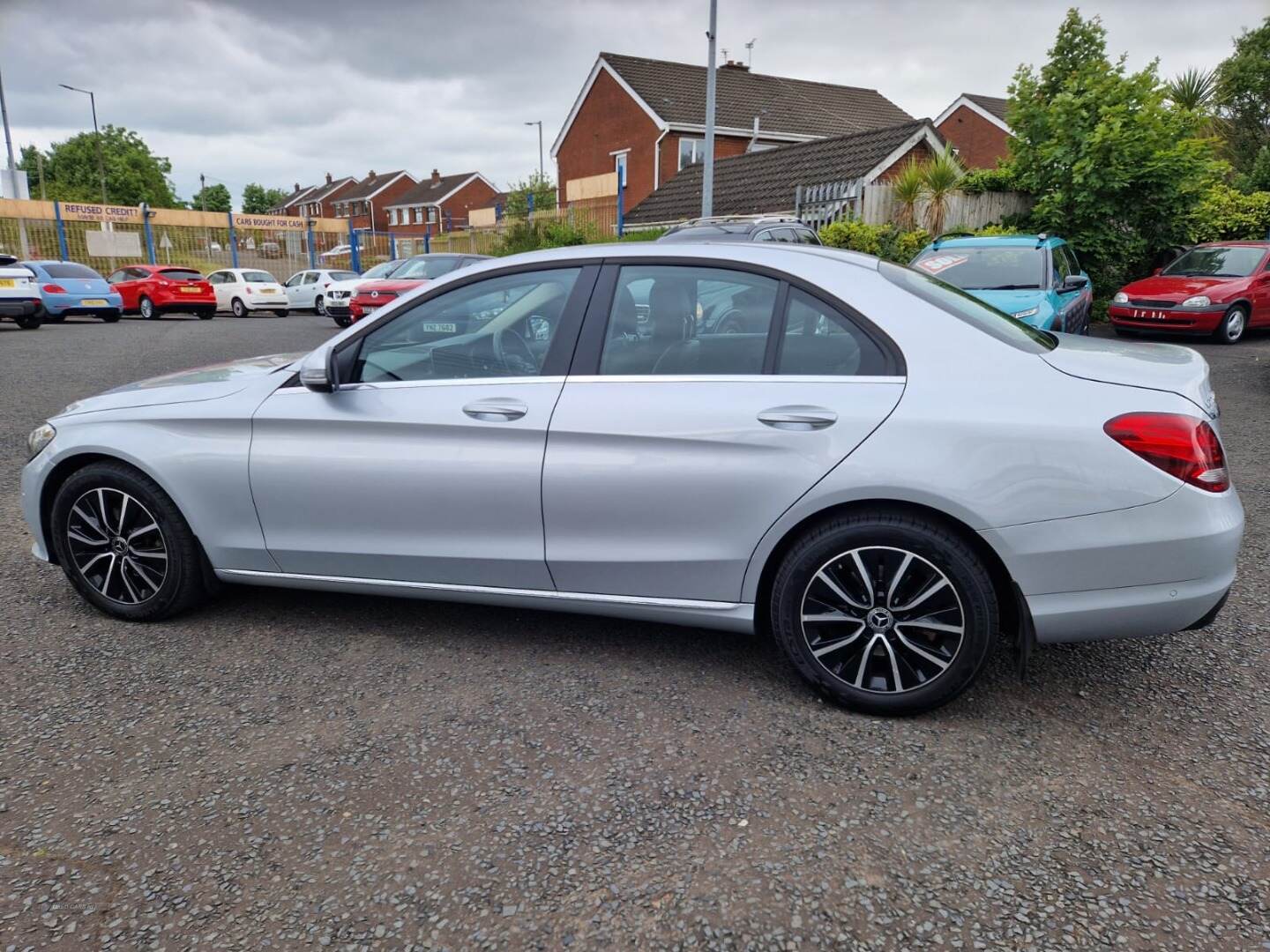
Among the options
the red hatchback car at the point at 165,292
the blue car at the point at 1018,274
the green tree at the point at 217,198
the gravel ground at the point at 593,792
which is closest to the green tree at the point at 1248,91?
the blue car at the point at 1018,274

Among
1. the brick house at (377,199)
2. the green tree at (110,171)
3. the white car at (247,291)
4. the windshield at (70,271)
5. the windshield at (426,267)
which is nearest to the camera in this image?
the windshield at (426,267)

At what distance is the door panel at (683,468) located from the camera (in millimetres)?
2869

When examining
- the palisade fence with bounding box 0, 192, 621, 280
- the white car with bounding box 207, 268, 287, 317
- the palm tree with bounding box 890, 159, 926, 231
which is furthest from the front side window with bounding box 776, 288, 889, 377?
the white car with bounding box 207, 268, 287, 317

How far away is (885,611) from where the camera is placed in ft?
9.41

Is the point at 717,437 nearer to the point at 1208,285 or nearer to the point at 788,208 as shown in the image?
the point at 1208,285

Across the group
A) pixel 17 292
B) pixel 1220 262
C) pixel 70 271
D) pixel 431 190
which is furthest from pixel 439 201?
pixel 1220 262

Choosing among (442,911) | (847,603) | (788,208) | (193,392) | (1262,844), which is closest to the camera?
(442,911)


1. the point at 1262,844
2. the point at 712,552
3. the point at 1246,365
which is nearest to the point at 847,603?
the point at 712,552

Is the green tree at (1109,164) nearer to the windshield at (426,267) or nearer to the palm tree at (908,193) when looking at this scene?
the palm tree at (908,193)

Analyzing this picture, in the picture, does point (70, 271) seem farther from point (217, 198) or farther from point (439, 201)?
point (217, 198)

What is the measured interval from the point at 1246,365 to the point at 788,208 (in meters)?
10.9

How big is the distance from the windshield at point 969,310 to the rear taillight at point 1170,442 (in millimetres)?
414

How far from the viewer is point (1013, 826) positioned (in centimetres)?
243

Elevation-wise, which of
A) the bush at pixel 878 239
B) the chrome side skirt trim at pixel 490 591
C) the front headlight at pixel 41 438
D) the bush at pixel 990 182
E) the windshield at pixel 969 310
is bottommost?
the chrome side skirt trim at pixel 490 591
